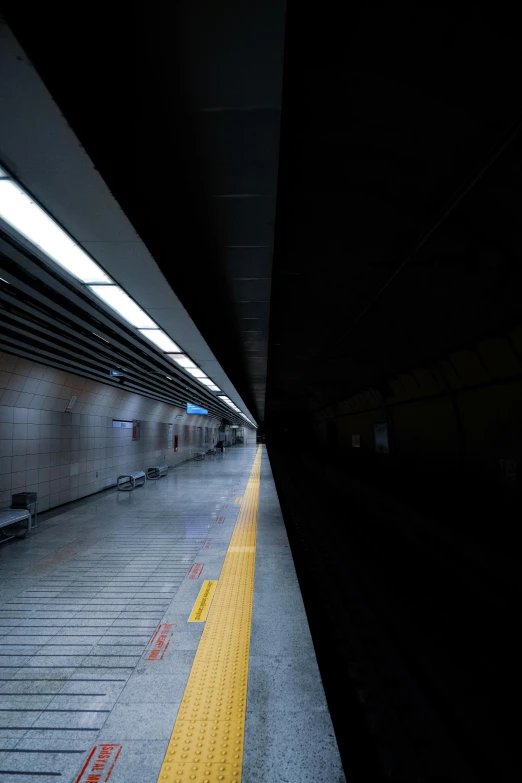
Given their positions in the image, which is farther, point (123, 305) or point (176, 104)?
point (123, 305)

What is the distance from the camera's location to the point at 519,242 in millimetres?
3941

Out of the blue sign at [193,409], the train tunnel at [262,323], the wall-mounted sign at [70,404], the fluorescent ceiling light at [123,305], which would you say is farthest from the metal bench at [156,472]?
the fluorescent ceiling light at [123,305]

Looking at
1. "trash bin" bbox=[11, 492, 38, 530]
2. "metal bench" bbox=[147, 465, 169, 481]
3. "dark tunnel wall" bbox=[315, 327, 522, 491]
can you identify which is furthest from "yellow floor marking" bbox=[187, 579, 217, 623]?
"metal bench" bbox=[147, 465, 169, 481]

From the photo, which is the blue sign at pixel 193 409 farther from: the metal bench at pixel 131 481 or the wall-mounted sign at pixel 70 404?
the wall-mounted sign at pixel 70 404

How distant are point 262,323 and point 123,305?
2.58 metres

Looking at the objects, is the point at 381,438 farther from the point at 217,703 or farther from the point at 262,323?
the point at 217,703

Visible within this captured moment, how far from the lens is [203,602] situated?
166 inches

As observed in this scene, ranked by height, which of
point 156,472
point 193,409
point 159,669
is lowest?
point 159,669

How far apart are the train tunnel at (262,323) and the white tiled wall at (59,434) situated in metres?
0.16

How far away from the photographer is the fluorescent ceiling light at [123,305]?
3.91 metres

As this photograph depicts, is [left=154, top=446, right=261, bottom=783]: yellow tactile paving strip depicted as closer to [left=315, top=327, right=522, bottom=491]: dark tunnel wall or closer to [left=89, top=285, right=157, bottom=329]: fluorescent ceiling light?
[left=89, top=285, right=157, bottom=329]: fluorescent ceiling light

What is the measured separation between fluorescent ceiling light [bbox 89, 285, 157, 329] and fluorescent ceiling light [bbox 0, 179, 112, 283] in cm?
27

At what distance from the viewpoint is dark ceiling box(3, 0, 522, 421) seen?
6.02 ft

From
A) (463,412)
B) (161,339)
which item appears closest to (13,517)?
(161,339)
